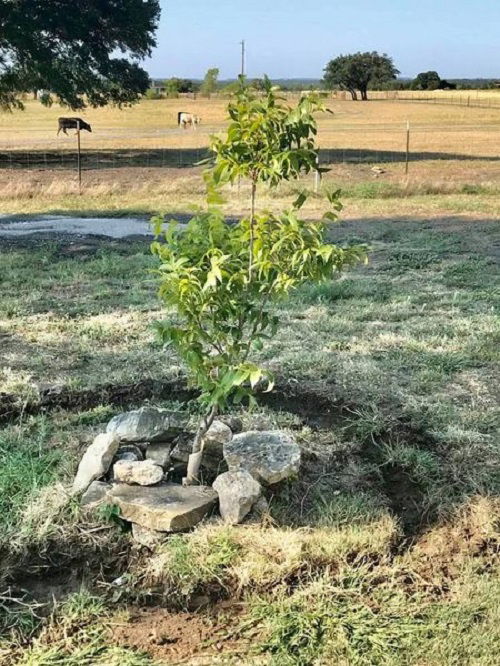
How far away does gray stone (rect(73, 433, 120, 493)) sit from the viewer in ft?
10.3

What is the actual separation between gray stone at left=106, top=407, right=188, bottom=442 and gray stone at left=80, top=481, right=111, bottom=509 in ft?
1.06

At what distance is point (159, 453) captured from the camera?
10.9 feet

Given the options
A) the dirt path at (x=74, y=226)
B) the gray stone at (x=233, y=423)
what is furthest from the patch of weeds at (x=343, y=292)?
the dirt path at (x=74, y=226)

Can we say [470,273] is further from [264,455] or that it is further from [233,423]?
[264,455]

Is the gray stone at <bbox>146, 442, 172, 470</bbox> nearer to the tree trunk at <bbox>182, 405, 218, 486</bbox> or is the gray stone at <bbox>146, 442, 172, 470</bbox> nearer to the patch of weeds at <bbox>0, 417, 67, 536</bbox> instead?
the tree trunk at <bbox>182, 405, 218, 486</bbox>

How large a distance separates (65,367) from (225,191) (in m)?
10.6

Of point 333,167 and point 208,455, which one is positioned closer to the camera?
point 208,455

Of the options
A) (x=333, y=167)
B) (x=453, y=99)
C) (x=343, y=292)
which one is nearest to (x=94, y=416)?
(x=343, y=292)

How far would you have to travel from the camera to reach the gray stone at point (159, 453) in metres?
3.28

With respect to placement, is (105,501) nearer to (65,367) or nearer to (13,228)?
(65,367)

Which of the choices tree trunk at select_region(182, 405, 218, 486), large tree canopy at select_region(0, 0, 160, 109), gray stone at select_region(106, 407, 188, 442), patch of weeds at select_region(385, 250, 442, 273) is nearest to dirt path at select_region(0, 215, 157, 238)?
patch of weeds at select_region(385, 250, 442, 273)

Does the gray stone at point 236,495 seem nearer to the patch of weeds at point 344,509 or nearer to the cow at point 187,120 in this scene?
the patch of weeds at point 344,509

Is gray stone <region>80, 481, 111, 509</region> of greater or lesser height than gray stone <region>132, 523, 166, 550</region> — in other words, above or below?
above

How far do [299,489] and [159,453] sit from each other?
0.64 metres
